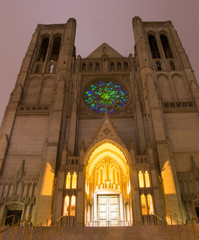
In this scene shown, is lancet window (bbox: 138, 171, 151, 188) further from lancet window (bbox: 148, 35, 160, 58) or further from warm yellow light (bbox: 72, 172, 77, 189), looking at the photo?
lancet window (bbox: 148, 35, 160, 58)

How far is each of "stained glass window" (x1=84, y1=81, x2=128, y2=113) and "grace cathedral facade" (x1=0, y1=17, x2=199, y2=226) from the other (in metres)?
0.11

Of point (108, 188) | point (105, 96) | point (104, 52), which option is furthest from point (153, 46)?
point (108, 188)

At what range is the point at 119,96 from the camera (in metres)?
21.6

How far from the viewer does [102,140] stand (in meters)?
16.3

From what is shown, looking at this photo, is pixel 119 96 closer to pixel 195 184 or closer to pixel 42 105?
pixel 42 105

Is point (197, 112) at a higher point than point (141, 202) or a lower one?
higher

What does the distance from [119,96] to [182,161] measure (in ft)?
29.7

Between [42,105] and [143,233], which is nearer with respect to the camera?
[143,233]

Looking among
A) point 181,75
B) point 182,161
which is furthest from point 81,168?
point 181,75

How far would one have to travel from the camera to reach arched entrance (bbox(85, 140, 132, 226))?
15633 millimetres

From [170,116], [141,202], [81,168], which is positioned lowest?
[141,202]

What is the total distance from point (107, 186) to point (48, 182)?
4750 mm

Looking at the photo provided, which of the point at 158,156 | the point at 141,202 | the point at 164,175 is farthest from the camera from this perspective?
the point at 158,156

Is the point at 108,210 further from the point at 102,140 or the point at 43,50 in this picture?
the point at 43,50
